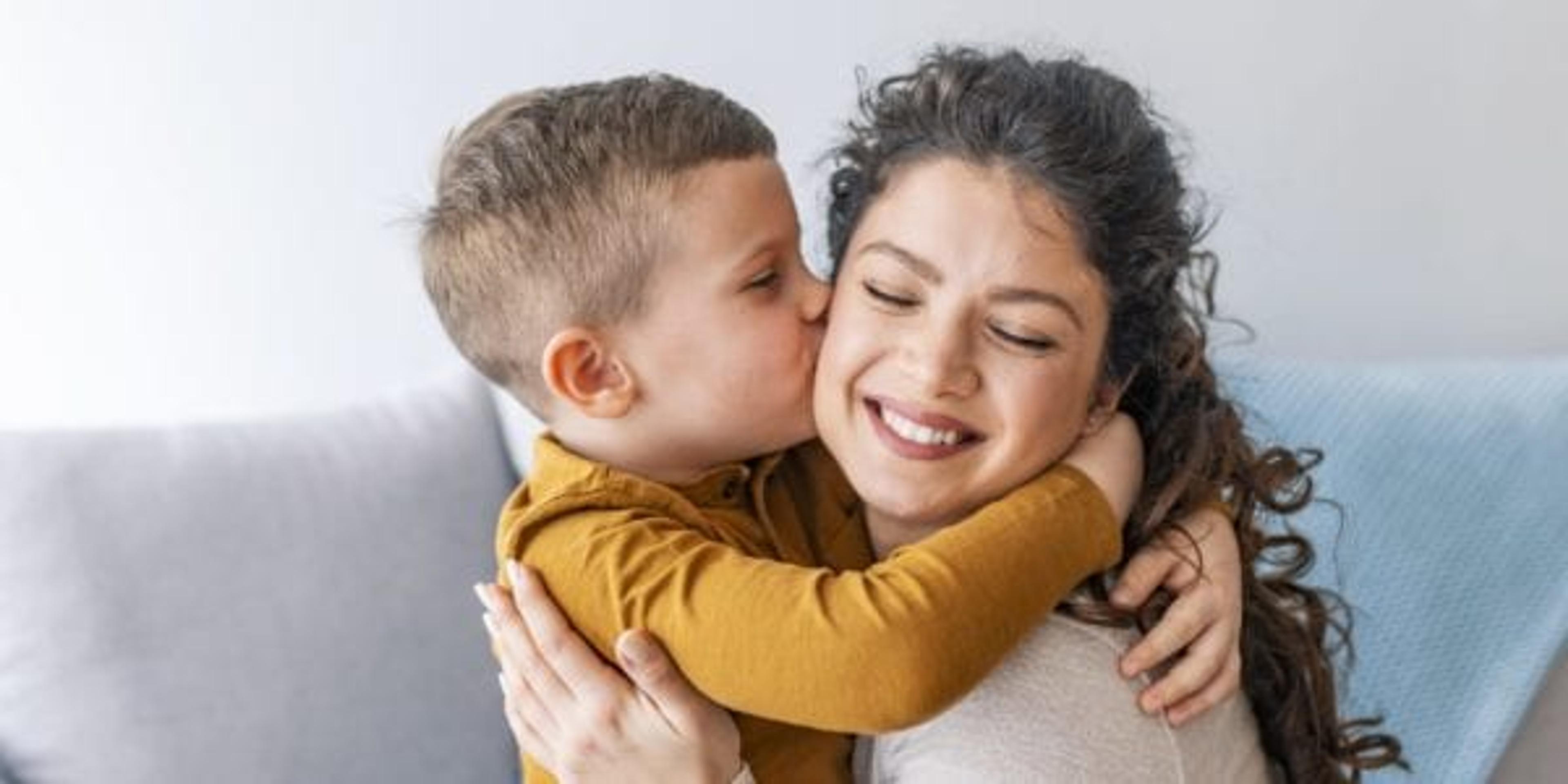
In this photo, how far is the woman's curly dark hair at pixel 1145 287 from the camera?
123 cm

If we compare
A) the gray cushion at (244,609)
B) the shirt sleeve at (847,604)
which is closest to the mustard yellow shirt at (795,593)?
the shirt sleeve at (847,604)

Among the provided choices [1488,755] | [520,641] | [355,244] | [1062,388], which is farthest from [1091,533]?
[355,244]

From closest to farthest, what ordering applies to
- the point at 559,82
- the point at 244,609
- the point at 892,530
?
1. the point at 892,530
2. the point at 244,609
3. the point at 559,82

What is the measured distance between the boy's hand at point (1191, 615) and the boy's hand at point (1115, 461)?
0.04m

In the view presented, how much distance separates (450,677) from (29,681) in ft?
1.45

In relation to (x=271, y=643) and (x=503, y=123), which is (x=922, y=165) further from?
(x=271, y=643)

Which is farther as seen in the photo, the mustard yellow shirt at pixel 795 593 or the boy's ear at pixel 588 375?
the boy's ear at pixel 588 375

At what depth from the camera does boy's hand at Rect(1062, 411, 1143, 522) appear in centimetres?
127

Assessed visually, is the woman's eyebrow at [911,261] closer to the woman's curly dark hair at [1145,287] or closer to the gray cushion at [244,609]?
the woman's curly dark hair at [1145,287]

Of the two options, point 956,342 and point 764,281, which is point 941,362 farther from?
point 764,281

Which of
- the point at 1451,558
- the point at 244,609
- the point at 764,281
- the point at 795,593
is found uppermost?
the point at 764,281

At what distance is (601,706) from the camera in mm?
1251

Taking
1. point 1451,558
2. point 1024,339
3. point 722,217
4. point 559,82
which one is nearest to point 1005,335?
point 1024,339

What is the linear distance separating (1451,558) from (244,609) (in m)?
1.31
